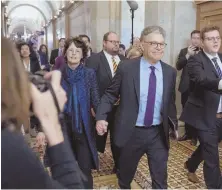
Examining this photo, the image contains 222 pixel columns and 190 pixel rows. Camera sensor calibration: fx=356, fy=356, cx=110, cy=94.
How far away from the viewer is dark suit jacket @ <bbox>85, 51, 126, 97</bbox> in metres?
4.16

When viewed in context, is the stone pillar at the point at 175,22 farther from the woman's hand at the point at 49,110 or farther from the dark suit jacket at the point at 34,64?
the woman's hand at the point at 49,110

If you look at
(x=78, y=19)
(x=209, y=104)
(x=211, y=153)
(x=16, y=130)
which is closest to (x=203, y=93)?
(x=209, y=104)

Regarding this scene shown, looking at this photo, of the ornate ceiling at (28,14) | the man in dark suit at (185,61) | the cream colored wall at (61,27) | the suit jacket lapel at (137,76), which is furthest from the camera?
the ornate ceiling at (28,14)

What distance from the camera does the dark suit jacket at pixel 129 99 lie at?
9.39 ft

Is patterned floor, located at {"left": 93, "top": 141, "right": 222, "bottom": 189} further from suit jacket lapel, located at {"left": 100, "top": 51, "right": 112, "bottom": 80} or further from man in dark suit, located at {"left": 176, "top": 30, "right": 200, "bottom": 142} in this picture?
suit jacket lapel, located at {"left": 100, "top": 51, "right": 112, "bottom": 80}

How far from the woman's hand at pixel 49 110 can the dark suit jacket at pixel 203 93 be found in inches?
86.0

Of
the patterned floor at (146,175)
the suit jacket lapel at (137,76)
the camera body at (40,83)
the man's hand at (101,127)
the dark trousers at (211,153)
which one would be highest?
the camera body at (40,83)

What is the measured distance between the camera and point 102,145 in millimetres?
4230

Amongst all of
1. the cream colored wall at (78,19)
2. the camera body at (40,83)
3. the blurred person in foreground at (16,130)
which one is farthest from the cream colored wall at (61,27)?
the blurred person in foreground at (16,130)

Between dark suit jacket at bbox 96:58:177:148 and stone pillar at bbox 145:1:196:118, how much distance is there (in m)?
3.20

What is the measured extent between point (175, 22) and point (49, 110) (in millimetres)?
5261

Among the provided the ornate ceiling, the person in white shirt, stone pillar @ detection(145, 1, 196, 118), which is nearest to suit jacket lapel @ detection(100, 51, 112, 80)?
the person in white shirt

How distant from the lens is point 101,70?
13.7 ft

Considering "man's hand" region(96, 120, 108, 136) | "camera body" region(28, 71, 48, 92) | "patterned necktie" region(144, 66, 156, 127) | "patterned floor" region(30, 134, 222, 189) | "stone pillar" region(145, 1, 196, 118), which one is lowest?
"patterned floor" region(30, 134, 222, 189)
